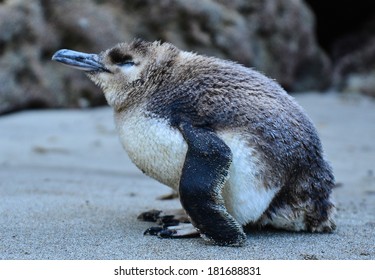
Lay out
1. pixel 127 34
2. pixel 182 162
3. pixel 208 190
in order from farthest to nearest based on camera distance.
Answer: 1. pixel 127 34
2. pixel 182 162
3. pixel 208 190

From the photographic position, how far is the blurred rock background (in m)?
8.99

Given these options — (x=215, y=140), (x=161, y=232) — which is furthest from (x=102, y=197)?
(x=215, y=140)

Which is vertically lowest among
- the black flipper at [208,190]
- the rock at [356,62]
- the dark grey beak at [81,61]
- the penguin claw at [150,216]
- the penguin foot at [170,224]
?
the rock at [356,62]

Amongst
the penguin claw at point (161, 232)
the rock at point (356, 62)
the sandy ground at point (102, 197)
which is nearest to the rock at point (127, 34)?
the sandy ground at point (102, 197)

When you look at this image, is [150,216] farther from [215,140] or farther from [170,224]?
[215,140]

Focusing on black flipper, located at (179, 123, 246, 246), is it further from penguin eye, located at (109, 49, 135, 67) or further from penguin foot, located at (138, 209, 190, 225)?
penguin eye, located at (109, 49, 135, 67)

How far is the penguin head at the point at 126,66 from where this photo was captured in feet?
13.5

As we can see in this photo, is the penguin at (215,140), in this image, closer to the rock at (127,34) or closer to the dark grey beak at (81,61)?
the dark grey beak at (81,61)

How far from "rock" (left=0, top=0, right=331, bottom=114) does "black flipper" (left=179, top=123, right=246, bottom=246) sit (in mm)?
5672

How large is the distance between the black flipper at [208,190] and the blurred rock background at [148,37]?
5.67 m

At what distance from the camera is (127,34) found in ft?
32.5

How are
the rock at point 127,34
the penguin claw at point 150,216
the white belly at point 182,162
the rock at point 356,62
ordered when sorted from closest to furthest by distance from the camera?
the white belly at point 182,162, the penguin claw at point 150,216, the rock at point 127,34, the rock at point 356,62

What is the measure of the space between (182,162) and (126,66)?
0.73m

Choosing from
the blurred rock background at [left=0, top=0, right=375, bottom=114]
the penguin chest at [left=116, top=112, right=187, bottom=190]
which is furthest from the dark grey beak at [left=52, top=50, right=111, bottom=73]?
the blurred rock background at [left=0, top=0, right=375, bottom=114]
